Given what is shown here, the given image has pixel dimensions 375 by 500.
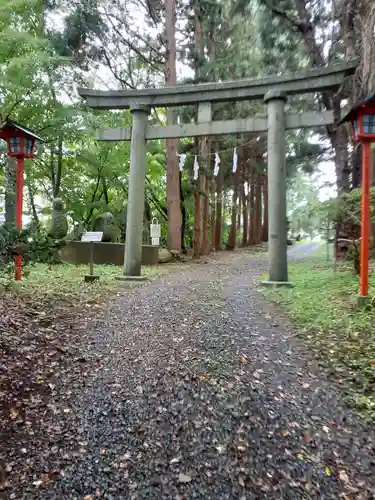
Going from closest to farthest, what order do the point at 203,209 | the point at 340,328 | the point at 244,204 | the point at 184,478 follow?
1. the point at 184,478
2. the point at 340,328
3. the point at 203,209
4. the point at 244,204

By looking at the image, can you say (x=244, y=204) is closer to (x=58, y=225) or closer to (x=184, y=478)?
(x=58, y=225)

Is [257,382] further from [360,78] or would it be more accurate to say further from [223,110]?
[223,110]

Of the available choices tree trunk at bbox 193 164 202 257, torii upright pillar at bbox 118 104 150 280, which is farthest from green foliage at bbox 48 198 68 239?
tree trunk at bbox 193 164 202 257

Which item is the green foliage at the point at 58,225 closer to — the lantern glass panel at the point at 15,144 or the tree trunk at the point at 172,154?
the tree trunk at the point at 172,154

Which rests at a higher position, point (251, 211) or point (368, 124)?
point (251, 211)

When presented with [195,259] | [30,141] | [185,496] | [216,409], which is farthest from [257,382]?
[195,259]

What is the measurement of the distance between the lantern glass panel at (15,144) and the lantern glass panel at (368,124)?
5312 mm

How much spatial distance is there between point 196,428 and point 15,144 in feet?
18.1

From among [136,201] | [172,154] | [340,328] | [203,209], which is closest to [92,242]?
[136,201]

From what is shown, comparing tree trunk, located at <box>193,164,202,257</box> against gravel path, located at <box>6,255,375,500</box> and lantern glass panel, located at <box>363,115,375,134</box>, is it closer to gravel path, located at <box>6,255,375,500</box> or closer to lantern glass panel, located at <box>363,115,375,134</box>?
lantern glass panel, located at <box>363,115,375,134</box>

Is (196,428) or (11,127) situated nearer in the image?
(196,428)

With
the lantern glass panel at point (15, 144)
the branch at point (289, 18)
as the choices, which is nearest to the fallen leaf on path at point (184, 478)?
the lantern glass panel at point (15, 144)

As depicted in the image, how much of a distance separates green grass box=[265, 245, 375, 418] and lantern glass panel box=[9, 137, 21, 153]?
4.77 meters

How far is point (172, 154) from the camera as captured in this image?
39.2 feet
